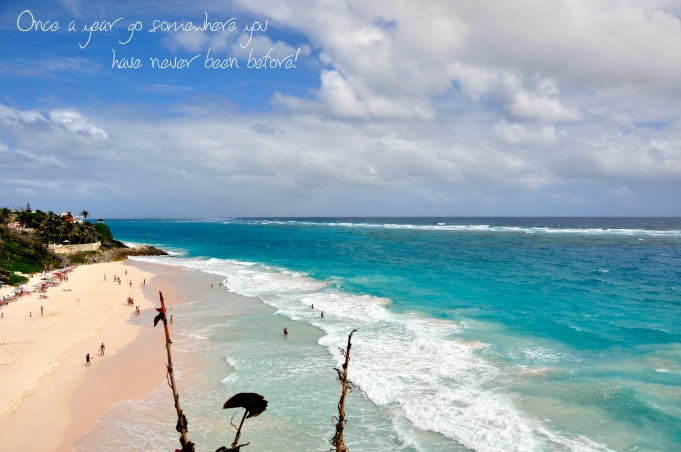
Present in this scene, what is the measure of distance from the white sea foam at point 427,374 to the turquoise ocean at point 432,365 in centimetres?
9

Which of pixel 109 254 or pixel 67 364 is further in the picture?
pixel 109 254

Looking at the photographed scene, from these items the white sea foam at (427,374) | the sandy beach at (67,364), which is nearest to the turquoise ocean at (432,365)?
the white sea foam at (427,374)

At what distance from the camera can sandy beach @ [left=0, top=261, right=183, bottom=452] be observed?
746 inches

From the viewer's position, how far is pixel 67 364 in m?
26.1

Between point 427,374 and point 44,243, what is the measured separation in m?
66.6

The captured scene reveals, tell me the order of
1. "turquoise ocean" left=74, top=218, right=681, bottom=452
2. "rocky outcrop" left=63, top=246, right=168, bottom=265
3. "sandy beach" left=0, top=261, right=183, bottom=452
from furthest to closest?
"rocky outcrop" left=63, top=246, right=168, bottom=265 → "sandy beach" left=0, top=261, right=183, bottom=452 → "turquoise ocean" left=74, top=218, right=681, bottom=452

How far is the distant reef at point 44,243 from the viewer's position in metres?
55.0

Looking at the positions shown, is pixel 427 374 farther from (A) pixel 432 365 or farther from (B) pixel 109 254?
(B) pixel 109 254

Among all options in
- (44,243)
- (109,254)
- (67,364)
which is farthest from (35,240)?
(67,364)

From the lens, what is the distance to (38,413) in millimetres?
19875

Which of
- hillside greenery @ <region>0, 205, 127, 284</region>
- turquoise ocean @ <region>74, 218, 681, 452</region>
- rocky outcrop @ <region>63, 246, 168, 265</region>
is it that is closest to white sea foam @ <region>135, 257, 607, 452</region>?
turquoise ocean @ <region>74, 218, 681, 452</region>

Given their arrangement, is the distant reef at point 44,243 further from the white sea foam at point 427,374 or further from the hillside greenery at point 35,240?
the white sea foam at point 427,374

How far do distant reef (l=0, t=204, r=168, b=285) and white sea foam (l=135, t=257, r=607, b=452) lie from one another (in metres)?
35.1

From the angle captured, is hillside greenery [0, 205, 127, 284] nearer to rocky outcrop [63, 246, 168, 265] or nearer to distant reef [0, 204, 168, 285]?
distant reef [0, 204, 168, 285]
